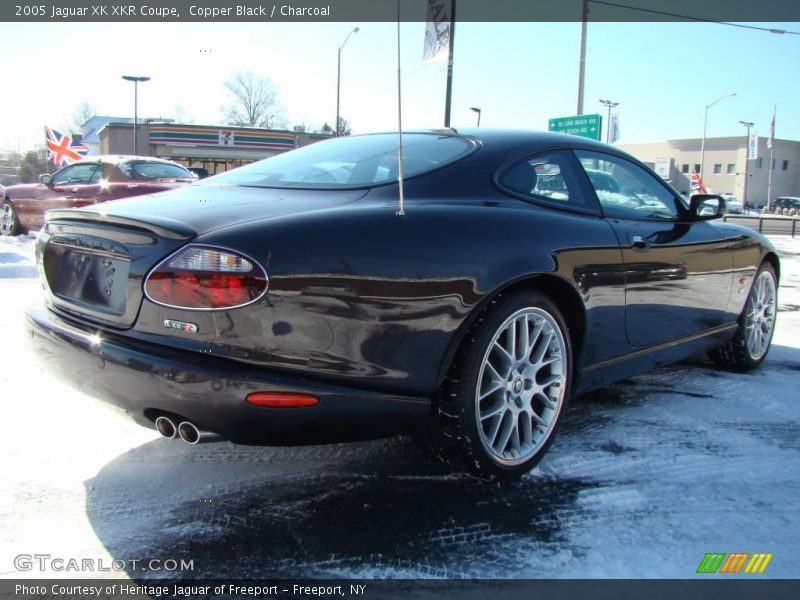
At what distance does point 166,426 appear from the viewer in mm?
2141

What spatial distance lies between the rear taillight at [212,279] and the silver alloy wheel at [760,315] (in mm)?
3473

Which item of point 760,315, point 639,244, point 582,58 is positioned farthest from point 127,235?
point 582,58

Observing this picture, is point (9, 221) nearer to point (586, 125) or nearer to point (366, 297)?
point (366, 297)

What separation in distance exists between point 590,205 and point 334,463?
5.36 ft

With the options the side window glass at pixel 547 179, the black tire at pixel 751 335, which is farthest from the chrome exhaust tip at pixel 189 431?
the black tire at pixel 751 335

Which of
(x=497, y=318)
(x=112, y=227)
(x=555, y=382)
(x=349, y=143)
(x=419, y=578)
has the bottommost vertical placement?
(x=419, y=578)

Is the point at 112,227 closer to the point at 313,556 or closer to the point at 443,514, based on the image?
the point at 313,556

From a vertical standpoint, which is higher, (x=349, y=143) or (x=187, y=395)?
(x=349, y=143)

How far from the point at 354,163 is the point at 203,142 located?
141 ft

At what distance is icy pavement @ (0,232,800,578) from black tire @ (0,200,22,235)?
9.69m

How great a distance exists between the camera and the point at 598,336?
297cm

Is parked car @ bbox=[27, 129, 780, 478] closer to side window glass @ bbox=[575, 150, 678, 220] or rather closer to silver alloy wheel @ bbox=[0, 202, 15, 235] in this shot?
side window glass @ bbox=[575, 150, 678, 220]

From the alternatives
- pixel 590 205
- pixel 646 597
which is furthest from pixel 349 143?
pixel 646 597

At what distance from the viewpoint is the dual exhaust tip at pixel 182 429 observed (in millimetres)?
2094
